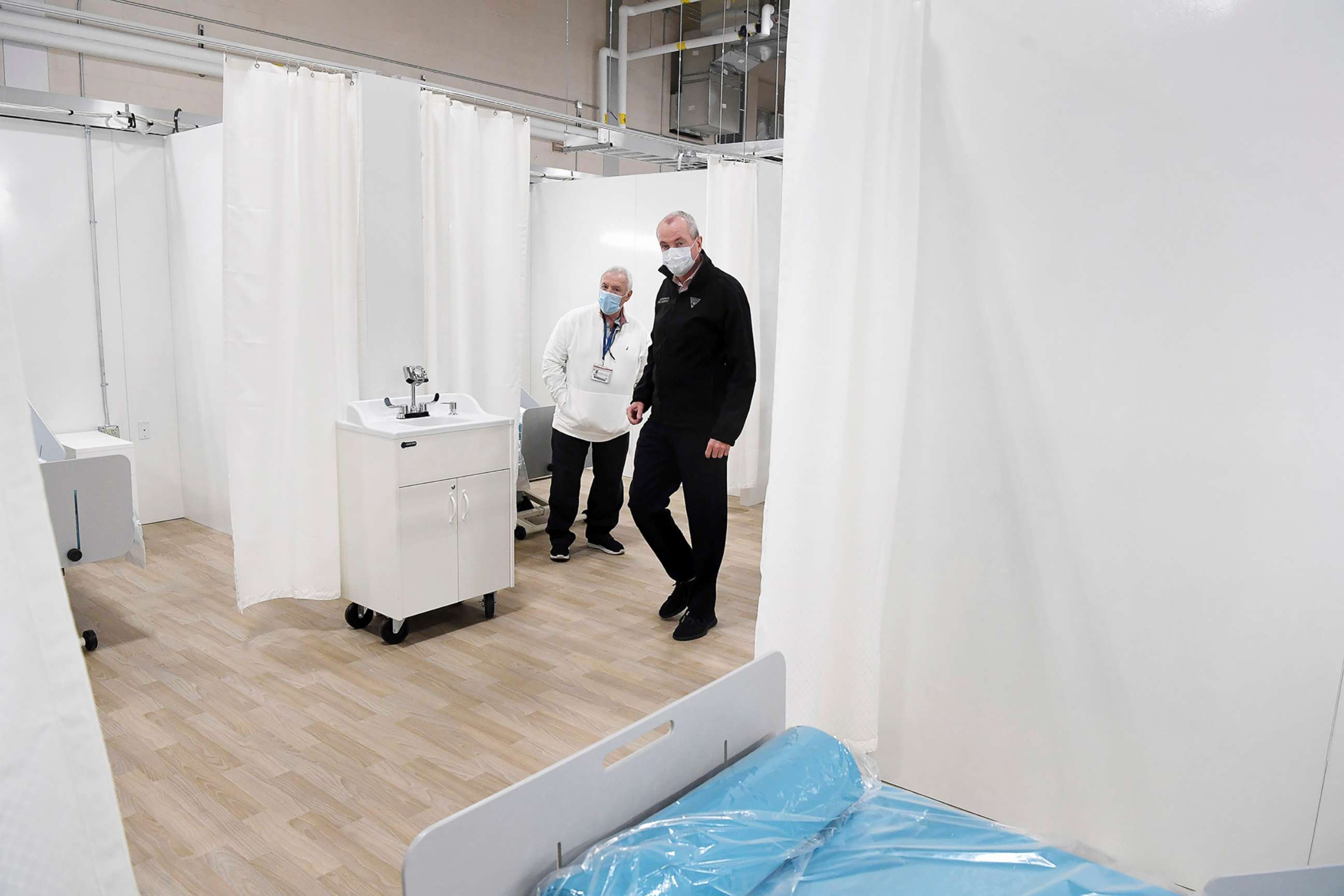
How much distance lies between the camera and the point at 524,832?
1299mm

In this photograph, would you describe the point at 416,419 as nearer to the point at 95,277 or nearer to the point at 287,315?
the point at 287,315

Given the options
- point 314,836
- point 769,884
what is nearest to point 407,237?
point 314,836

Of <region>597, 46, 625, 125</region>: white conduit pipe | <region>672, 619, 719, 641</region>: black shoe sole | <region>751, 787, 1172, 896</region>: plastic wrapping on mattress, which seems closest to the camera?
<region>751, 787, 1172, 896</region>: plastic wrapping on mattress

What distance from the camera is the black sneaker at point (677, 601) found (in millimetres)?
3828

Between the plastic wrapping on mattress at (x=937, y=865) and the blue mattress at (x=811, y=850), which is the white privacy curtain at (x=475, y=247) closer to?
the blue mattress at (x=811, y=850)

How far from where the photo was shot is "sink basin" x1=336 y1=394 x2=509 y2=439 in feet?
10.8

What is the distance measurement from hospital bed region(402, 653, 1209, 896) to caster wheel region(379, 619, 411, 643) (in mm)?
2090

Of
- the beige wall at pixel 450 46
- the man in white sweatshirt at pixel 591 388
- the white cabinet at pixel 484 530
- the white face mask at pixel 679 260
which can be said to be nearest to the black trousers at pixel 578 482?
the man in white sweatshirt at pixel 591 388

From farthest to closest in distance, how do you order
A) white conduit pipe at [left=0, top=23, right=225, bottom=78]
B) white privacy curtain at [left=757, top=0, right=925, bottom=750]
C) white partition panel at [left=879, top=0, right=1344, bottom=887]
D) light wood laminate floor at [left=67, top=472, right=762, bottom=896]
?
white conduit pipe at [left=0, top=23, right=225, bottom=78] < light wood laminate floor at [left=67, top=472, right=762, bottom=896] < white privacy curtain at [left=757, top=0, right=925, bottom=750] < white partition panel at [left=879, top=0, right=1344, bottom=887]

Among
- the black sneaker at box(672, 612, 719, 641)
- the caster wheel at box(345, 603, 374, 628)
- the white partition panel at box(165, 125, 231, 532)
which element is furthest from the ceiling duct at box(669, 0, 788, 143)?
the caster wheel at box(345, 603, 374, 628)

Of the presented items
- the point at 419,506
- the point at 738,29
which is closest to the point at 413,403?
the point at 419,506

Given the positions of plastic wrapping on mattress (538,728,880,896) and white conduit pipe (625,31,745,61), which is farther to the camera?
white conduit pipe (625,31,745,61)

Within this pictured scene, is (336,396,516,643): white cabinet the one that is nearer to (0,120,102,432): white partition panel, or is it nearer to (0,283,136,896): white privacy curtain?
(0,120,102,432): white partition panel

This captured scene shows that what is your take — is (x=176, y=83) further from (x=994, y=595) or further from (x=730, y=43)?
(x=994, y=595)
